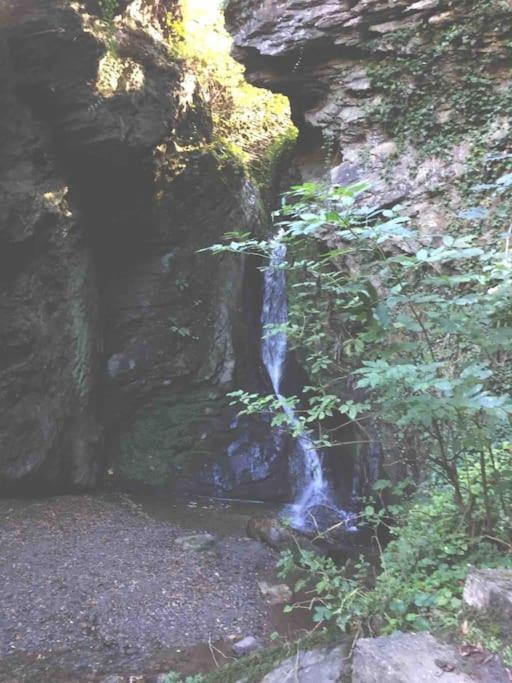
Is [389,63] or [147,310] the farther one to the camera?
[147,310]

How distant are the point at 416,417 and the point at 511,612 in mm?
794

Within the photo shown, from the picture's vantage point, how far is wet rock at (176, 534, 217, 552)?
6.23m

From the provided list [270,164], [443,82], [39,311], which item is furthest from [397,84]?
[39,311]

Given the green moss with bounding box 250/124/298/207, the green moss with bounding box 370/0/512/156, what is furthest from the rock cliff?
the green moss with bounding box 250/124/298/207

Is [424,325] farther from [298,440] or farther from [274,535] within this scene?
[298,440]

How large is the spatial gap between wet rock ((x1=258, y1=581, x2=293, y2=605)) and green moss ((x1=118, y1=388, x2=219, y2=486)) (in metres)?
3.49

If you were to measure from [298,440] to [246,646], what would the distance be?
460 cm

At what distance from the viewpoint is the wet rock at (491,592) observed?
1.87 metres

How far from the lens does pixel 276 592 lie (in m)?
5.43

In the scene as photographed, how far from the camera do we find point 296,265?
271 centimetres

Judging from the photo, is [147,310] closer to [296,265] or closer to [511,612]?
[296,265]

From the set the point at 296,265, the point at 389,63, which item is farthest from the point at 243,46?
the point at 296,265

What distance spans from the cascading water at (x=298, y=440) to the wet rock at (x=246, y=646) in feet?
8.47

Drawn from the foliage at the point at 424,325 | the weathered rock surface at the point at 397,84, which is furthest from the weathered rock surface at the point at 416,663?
the weathered rock surface at the point at 397,84
